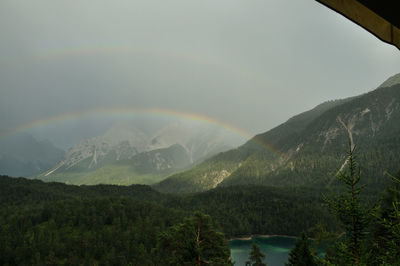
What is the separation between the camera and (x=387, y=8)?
1.59 m

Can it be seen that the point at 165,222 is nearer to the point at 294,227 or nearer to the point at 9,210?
the point at 294,227

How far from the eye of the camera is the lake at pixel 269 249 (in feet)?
325

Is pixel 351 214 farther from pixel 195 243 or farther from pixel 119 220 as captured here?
pixel 119 220

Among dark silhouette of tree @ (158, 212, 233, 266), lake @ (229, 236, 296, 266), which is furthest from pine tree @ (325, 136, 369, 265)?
lake @ (229, 236, 296, 266)

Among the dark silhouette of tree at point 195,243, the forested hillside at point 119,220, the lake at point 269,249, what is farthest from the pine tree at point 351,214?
the lake at point 269,249

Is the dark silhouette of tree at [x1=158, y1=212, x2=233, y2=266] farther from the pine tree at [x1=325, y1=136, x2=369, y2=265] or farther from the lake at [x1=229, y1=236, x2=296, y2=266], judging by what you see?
the lake at [x1=229, y1=236, x2=296, y2=266]

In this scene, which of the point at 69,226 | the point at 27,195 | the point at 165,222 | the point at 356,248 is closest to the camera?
the point at 356,248

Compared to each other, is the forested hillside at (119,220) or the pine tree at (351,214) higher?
the pine tree at (351,214)

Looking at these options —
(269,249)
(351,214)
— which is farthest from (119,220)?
(351,214)

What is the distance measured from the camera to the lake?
325 ft

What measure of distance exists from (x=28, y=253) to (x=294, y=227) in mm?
126438

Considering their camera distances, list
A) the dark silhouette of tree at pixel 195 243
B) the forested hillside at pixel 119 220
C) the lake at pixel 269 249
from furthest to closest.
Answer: the lake at pixel 269 249 < the forested hillside at pixel 119 220 < the dark silhouette of tree at pixel 195 243

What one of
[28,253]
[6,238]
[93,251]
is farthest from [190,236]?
[6,238]

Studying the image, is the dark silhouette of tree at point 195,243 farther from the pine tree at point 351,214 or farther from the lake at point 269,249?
the lake at point 269,249
